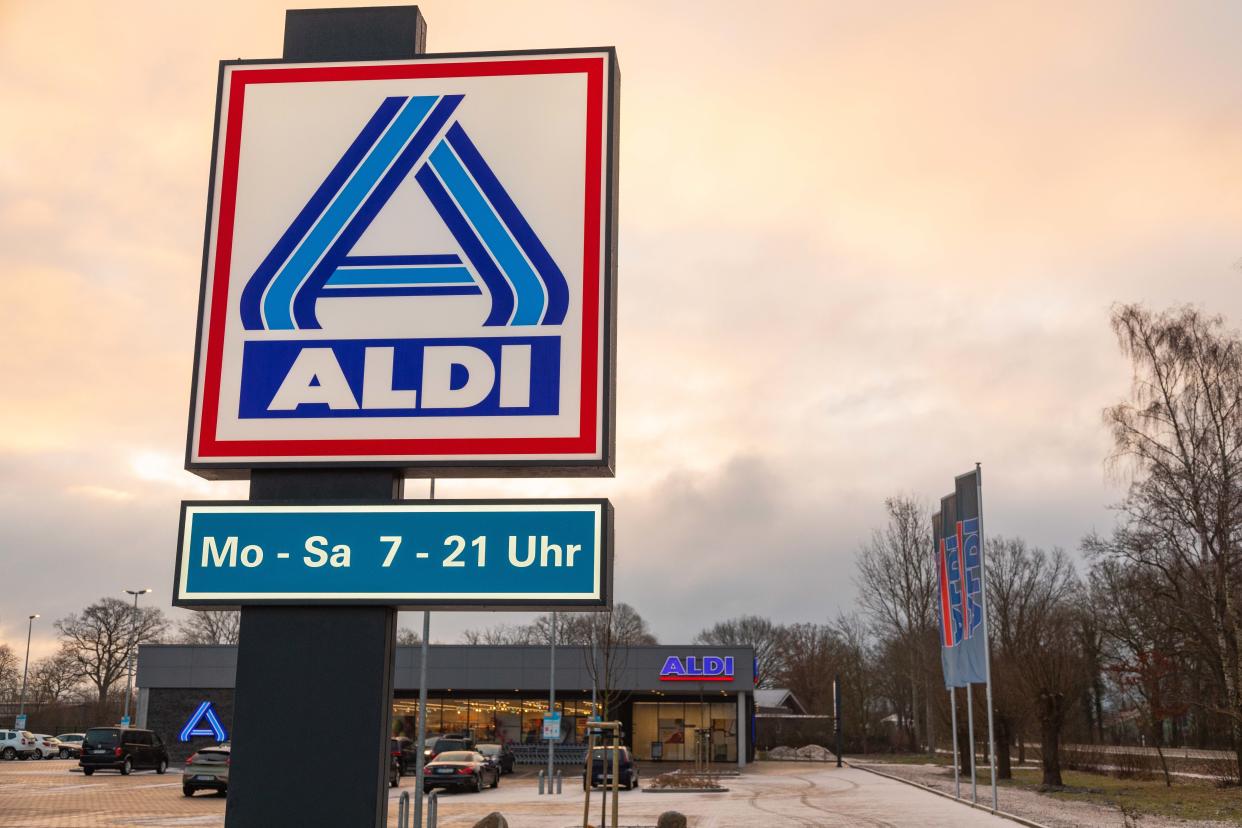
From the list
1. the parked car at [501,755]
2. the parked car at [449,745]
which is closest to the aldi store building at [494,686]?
the parked car at [501,755]

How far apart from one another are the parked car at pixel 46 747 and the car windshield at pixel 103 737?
63.6 feet

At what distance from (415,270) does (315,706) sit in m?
3.15

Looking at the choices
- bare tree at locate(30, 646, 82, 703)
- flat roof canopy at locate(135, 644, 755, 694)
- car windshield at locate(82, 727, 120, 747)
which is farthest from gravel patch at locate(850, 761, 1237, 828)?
bare tree at locate(30, 646, 82, 703)

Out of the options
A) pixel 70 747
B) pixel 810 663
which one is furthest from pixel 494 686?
pixel 810 663

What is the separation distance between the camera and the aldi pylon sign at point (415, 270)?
7773 mm

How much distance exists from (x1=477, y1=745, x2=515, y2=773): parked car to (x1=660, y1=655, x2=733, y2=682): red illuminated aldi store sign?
27.9 ft

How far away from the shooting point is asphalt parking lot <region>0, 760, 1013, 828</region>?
22719 mm

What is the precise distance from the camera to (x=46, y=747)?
5731 cm

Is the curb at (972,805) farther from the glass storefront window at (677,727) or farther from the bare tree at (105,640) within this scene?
the bare tree at (105,640)

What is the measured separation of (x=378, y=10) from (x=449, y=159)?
161 centimetres

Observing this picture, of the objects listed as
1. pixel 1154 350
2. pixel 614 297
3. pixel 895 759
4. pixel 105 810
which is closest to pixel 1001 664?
pixel 1154 350

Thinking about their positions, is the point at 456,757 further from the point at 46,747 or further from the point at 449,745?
the point at 46,747

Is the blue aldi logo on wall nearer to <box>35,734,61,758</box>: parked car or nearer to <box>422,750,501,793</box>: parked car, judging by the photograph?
<box>35,734,61,758</box>: parked car

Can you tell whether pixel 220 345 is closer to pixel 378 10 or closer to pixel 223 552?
pixel 223 552
